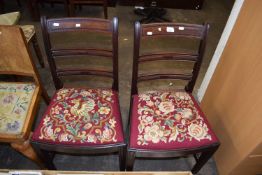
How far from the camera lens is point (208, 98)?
1644 millimetres

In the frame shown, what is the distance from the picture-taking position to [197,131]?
1.16 meters

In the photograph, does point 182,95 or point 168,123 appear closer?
point 168,123

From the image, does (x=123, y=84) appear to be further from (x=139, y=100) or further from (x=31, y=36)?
(x=31, y=36)

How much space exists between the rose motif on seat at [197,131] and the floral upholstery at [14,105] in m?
0.94

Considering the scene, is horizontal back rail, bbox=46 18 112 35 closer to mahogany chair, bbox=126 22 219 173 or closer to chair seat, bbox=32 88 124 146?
mahogany chair, bbox=126 22 219 173

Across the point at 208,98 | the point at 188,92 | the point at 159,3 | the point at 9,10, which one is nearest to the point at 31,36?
the point at 188,92

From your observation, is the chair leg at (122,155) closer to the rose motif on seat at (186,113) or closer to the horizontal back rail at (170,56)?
the rose motif on seat at (186,113)

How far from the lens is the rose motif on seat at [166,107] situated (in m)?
1.26

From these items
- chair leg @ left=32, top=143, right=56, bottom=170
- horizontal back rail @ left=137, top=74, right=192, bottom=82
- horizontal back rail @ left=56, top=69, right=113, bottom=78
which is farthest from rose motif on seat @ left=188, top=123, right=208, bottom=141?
chair leg @ left=32, top=143, right=56, bottom=170

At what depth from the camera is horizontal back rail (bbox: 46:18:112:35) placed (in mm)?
1147

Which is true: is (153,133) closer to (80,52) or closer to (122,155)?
(122,155)

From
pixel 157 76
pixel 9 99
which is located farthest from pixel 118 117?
pixel 9 99

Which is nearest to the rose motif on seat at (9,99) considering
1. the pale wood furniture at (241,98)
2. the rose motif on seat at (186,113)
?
the rose motif on seat at (186,113)

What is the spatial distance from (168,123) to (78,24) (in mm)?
752
